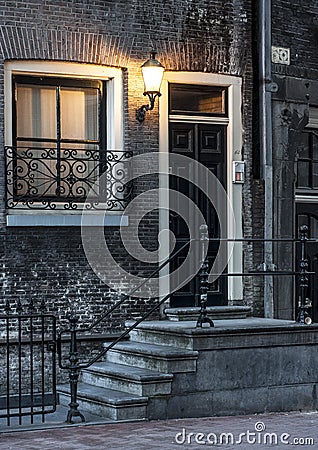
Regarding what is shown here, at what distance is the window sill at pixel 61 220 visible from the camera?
12.4 meters

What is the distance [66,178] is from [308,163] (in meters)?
4.39

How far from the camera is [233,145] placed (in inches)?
556

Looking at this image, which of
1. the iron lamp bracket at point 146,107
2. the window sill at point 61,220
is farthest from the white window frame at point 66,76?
the iron lamp bracket at point 146,107

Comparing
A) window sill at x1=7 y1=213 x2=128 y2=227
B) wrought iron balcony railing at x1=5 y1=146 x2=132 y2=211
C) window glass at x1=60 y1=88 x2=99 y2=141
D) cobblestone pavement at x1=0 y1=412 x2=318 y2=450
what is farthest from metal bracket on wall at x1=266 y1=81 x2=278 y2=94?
cobblestone pavement at x1=0 y1=412 x2=318 y2=450

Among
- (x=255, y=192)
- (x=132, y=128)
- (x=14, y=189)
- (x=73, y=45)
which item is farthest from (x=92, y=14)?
(x=255, y=192)

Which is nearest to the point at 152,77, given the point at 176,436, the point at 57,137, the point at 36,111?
the point at 57,137

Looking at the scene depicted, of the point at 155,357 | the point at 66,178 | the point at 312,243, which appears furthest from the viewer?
the point at 312,243

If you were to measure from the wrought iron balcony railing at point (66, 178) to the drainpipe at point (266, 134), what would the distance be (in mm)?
2163

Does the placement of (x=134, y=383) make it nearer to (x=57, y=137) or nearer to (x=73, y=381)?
(x=73, y=381)

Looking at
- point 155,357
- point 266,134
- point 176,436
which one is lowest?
point 176,436

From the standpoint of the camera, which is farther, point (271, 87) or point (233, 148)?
point (271, 87)

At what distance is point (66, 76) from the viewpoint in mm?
13055

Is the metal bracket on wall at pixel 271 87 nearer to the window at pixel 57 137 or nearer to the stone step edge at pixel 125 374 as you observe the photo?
the window at pixel 57 137

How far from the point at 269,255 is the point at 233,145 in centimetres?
164
